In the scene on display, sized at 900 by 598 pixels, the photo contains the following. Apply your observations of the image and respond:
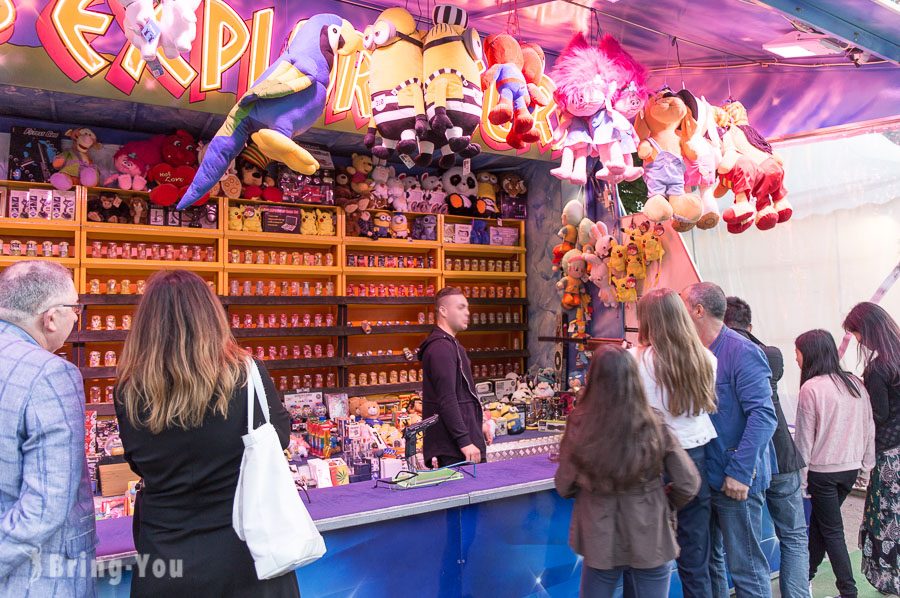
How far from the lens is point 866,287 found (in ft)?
16.6

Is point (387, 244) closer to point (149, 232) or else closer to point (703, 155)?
point (149, 232)

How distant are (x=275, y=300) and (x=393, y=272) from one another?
121 cm

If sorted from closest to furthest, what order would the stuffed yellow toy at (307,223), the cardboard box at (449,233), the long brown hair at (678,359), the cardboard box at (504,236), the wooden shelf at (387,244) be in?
the long brown hair at (678,359), the stuffed yellow toy at (307,223), the wooden shelf at (387,244), the cardboard box at (449,233), the cardboard box at (504,236)

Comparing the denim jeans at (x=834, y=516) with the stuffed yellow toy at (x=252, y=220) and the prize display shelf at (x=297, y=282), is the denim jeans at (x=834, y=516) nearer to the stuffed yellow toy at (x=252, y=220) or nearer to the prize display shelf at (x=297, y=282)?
the prize display shelf at (x=297, y=282)

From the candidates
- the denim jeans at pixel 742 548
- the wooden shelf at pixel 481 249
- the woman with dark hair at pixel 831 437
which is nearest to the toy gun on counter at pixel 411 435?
the denim jeans at pixel 742 548

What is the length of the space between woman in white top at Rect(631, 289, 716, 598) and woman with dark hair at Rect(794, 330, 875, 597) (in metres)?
0.91

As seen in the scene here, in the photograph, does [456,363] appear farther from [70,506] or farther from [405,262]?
[405,262]

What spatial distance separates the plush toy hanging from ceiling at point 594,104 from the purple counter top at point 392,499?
1.65 m

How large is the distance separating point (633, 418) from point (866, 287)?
12.7 ft

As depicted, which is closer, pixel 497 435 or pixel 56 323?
pixel 56 323

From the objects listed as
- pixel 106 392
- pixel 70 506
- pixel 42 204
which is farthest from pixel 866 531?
pixel 42 204

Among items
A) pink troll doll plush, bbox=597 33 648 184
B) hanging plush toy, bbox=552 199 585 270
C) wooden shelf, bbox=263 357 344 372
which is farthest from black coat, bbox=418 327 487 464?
hanging plush toy, bbox=552 199 585 270

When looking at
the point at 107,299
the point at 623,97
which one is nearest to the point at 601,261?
the point at 623,97

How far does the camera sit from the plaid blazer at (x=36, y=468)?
1567 millimetres
